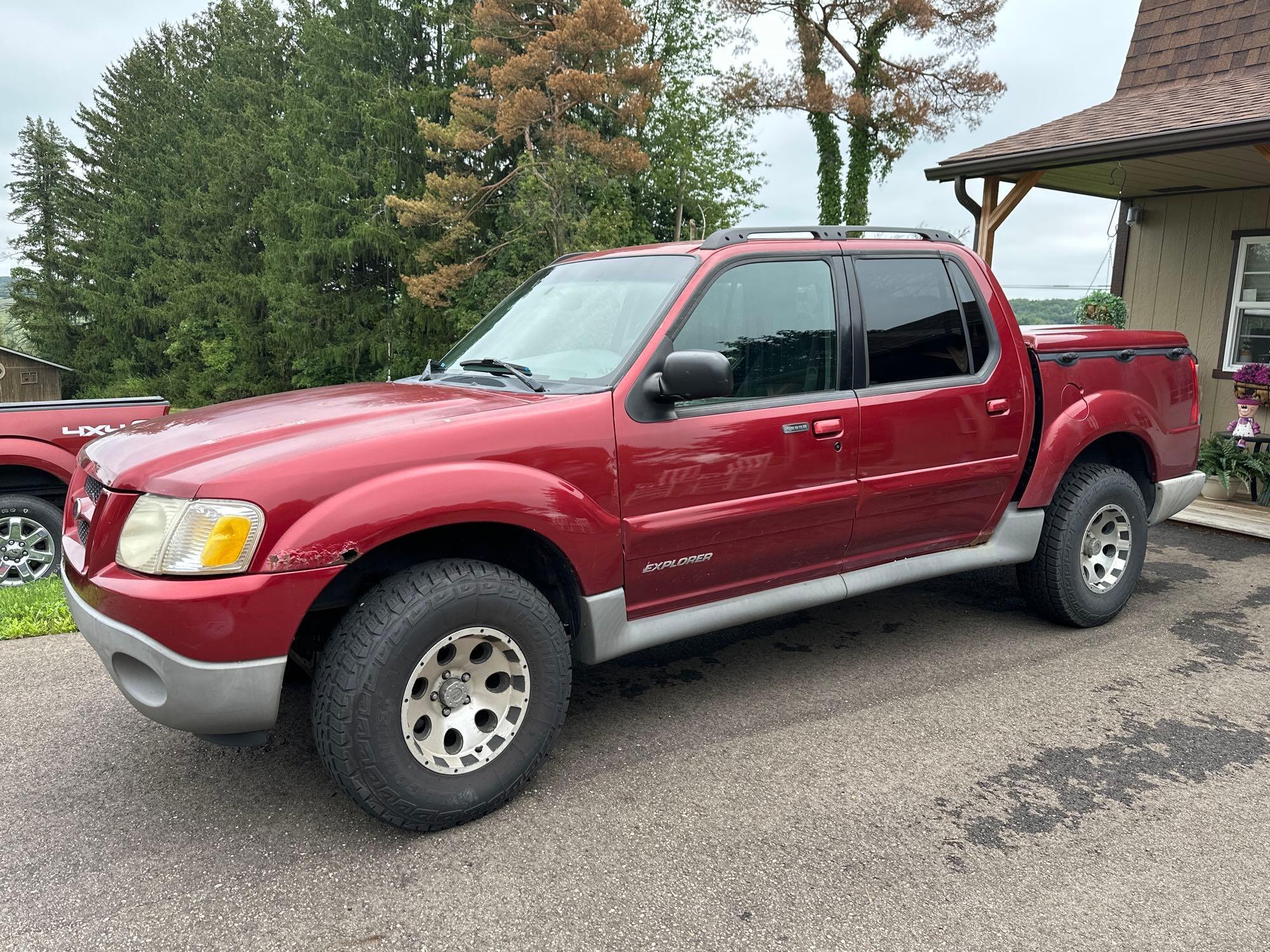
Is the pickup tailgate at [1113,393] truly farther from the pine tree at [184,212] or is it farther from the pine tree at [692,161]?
the pine tree at [184,212]

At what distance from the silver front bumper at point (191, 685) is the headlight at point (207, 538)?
0.24 meters

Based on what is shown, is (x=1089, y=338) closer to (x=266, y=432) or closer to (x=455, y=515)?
(x=455, y=515)

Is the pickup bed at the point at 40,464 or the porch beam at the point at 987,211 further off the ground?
the porch beam at the point at 987,211

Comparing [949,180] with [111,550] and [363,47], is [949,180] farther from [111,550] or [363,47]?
[363,47]

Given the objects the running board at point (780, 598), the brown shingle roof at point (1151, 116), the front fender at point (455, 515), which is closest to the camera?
the front fender at point (455, 515)

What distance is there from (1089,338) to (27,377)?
52061mm

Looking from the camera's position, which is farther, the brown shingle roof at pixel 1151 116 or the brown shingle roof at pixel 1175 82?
the brown shingle roof at pixel 1175 82

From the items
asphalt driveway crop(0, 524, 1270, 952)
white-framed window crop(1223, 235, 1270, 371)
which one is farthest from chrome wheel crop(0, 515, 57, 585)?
white-framed window crop(1223, 235, 1270, 371)

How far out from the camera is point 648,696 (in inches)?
163

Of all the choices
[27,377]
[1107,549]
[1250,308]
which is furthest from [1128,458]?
[27,377]

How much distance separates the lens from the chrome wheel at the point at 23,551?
6.11 meters

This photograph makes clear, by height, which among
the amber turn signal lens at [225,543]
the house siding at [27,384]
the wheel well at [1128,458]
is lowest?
the house siding at [27,384]

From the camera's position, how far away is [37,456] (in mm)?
5906

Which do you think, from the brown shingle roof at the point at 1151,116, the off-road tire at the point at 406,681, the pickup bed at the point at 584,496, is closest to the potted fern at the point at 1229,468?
the brown shingle roof at the point at 1151,116
